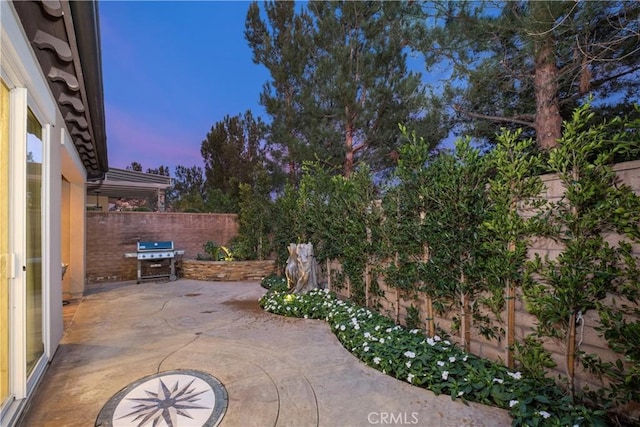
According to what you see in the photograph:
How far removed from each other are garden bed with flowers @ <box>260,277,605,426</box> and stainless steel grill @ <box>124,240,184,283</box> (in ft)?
20.1

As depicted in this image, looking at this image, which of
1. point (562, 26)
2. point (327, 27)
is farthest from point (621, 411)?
point (327, 27)

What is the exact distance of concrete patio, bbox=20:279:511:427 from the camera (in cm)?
230

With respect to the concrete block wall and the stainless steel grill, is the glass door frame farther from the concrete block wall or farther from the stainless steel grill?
the stainless steel grill

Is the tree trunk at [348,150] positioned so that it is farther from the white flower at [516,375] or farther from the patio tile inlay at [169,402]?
the patio tile inlay at [169,402]

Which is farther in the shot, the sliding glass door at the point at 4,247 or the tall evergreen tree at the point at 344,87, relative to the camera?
the tall evergreen tree at the point at 344,87

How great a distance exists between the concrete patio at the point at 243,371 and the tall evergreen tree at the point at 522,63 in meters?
4.53

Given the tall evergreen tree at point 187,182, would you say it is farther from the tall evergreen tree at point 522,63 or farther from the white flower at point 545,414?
the white flower at point 545,414

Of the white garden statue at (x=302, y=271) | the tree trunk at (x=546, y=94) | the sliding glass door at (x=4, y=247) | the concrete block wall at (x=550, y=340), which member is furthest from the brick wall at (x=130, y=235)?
the tree trunk at (x=546, y=94)

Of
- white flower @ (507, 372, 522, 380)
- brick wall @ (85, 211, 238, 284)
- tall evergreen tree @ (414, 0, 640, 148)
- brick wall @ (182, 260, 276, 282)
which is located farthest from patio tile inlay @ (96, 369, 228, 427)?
brick wall @ (85, 211, 238, 284)

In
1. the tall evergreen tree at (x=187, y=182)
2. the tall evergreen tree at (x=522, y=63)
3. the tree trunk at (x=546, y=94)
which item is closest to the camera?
the tall evergreen tree at (x=522, y=63)

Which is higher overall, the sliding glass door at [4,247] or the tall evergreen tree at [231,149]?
the tall evergreen tree at [231,149]

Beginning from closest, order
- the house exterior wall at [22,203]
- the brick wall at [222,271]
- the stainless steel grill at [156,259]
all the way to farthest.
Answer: the house exterior wall at [22,203]
the stainless steel grill at [156,259]
the brick wall at [222,271]

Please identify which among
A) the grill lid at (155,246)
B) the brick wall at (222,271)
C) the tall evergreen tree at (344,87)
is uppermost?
the tall evergreen tree at (344,87)

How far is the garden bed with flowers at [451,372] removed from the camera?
2.17 m
